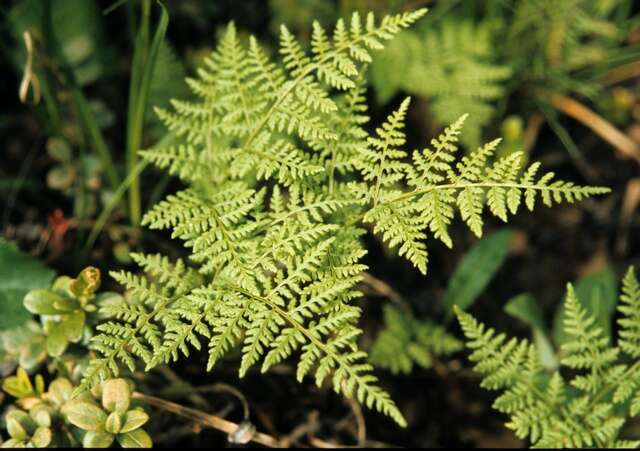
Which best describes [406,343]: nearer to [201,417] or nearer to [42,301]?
[201,417]

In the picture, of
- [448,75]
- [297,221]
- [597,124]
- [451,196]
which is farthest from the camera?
[597,124]

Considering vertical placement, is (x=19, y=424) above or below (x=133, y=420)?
below

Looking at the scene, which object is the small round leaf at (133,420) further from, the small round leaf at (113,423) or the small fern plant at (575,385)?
the small fern plant at (575,385)

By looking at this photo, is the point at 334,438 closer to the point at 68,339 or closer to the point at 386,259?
the point at 386,259

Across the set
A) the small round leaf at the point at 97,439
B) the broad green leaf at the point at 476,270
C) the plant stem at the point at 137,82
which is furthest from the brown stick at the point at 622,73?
the small round leaf at the point at 97,439

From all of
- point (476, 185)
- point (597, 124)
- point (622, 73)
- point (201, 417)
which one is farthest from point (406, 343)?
point (622, 73)

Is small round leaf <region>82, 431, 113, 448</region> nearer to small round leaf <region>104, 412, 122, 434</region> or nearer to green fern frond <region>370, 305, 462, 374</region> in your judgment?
small round leaf <region>104, 412, 122, 434</region>

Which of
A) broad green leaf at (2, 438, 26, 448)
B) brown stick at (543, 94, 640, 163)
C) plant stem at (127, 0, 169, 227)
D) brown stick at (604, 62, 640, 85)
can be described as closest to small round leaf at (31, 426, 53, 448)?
broad green leaf at (2, 438, 26, 448)

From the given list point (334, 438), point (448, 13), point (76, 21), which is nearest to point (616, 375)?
point (334, 438)
